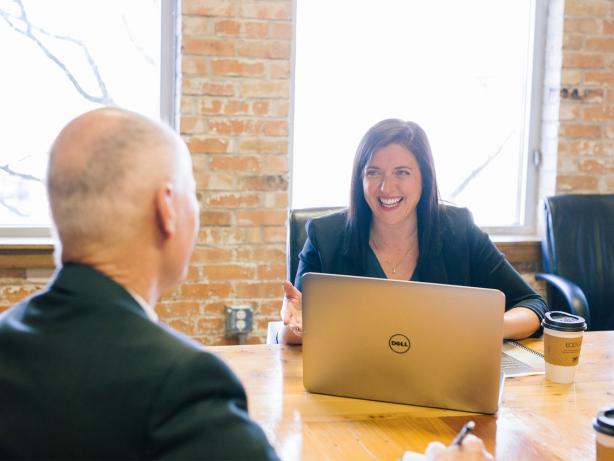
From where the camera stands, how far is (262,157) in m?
3.17

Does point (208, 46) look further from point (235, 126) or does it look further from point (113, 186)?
point (113, 186)

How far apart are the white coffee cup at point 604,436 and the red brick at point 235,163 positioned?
6.86ft

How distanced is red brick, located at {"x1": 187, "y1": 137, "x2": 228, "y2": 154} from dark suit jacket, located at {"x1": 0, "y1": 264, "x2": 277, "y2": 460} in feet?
7.30

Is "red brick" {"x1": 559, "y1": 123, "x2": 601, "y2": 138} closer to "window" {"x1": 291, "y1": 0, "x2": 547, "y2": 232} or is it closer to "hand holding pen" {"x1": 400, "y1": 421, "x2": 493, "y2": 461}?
"window" {"x1": 291, "y1": 0, "x2": 547, "y2": 232}

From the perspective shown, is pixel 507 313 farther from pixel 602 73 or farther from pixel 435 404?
pixel 602 73

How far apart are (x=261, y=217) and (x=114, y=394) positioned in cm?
236

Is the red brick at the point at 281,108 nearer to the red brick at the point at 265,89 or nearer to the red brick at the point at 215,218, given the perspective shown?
the red brick at the point at 265,89

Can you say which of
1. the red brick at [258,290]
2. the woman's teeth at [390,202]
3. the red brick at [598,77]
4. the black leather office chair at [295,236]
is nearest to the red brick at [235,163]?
the red brick at [258,290]

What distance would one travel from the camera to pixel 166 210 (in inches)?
39.1

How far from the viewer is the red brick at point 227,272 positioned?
3.18 meters

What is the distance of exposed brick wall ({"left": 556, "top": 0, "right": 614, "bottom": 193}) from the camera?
346 centimetres

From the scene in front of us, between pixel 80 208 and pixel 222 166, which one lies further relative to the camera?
pixel 222 166

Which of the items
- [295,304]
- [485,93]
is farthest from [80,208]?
[485,93]

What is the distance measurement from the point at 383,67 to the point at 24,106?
60.2 inches
